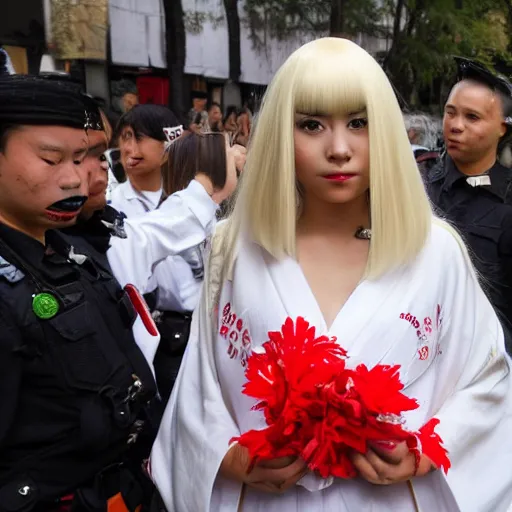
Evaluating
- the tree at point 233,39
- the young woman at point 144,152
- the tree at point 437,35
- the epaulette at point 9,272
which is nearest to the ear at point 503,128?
the young woman at point 144,152

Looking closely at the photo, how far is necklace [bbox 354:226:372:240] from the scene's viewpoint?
1.72 m

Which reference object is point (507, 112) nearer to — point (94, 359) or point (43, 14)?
point (94, 359)

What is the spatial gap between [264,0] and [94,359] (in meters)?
10.3

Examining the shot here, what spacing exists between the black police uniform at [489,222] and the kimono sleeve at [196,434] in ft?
5.15

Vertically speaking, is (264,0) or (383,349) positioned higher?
(264,0)

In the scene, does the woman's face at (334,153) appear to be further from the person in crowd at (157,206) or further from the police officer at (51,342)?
the person in crowd at (157,206)

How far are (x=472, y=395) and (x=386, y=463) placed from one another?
0.99 ft

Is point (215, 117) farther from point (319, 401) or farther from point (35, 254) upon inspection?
point (319, 401)

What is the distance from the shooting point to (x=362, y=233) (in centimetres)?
172

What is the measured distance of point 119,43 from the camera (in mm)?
8703

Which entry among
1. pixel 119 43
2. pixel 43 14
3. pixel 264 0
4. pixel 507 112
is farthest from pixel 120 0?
pixel 507 112

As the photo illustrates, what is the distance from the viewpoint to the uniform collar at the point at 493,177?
3188mm

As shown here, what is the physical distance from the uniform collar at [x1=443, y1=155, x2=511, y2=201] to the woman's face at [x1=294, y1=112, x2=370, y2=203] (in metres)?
1.76

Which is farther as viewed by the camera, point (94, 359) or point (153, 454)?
point (153, 454)
